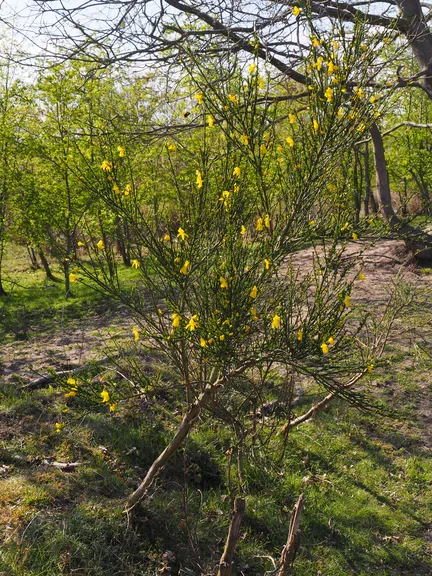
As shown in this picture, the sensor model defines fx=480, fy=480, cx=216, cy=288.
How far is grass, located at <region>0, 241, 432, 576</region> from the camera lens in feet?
14.2

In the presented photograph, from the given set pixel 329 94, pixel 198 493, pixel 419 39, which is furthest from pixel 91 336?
pixel 419 39

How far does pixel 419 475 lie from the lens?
6062mm

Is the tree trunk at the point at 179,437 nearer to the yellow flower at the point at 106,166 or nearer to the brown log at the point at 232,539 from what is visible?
the brown log at the point at 232,539

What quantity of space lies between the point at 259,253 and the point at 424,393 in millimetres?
5443

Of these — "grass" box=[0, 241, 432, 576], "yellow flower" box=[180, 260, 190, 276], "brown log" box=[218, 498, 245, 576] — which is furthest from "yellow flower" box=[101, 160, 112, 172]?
"brown log" box=[218, 498, 245, 576]

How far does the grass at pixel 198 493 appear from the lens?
4324 millimetres

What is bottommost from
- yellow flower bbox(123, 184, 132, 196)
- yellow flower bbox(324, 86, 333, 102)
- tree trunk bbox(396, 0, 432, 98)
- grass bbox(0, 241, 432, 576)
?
grass bbox(0, 241, 432, 576)

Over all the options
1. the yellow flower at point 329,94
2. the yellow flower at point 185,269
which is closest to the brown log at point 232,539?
the yellow flower at point 185,269

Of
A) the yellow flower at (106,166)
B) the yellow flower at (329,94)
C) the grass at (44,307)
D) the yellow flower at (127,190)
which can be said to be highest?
the yellow flower at (329,94)

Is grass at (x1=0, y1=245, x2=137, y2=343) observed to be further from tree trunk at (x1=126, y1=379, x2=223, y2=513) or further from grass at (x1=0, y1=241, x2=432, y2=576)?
tree trunk at (x1=126, y1=379, x2=223, y2=513)

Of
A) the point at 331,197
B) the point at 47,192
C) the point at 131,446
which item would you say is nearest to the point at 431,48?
the point at 331,197

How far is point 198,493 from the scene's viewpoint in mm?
5594

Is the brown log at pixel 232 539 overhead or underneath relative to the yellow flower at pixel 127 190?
underneath

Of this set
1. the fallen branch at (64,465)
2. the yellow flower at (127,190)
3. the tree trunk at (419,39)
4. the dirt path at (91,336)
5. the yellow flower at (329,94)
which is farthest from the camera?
the tree trunk at (419,39)
